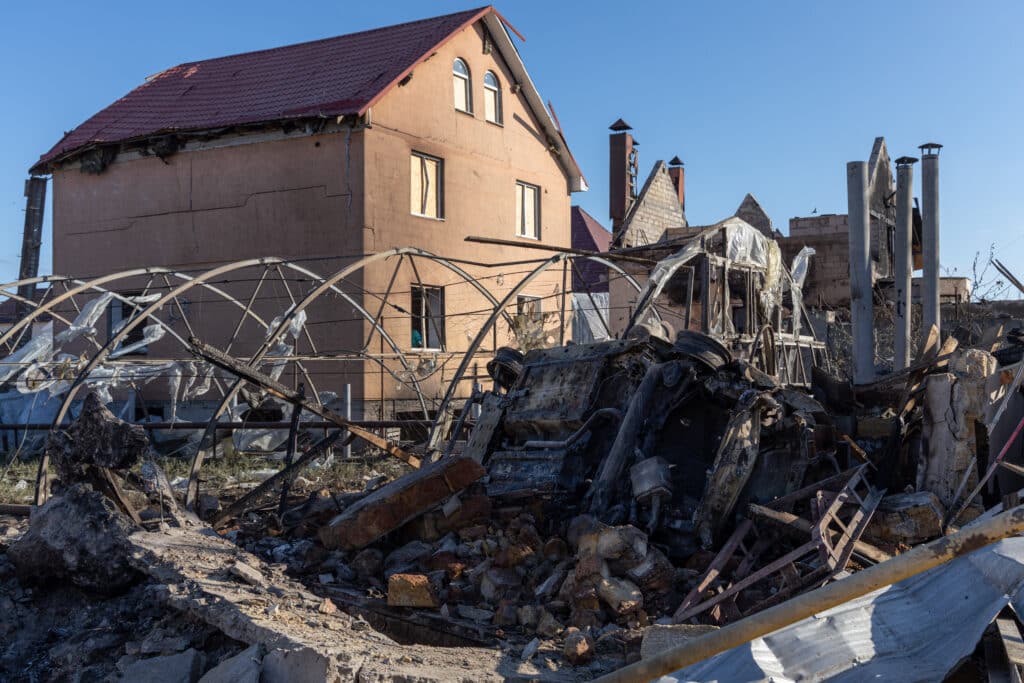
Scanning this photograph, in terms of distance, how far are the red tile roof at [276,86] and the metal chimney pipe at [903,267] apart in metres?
10.5

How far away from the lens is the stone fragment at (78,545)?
7512 mm

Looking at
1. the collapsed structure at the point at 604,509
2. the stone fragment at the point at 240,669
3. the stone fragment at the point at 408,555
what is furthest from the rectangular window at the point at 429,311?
the stone fragment at the point at 240,669

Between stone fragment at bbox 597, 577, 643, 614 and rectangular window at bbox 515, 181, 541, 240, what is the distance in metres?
17.8

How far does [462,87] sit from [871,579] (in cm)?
2097

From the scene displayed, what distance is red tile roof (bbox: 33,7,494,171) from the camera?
20656 mm

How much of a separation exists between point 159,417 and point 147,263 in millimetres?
3462

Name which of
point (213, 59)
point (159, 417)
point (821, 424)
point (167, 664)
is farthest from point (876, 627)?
point (213, 59)

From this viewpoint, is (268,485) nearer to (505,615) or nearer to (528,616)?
(505,615)

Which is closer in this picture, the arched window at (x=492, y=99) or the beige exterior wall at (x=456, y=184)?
the beige exterior wall at (x=456, y=184)

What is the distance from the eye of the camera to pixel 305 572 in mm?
8570

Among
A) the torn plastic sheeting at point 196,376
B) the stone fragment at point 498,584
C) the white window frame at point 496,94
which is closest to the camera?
the stone fragment at point 498,584

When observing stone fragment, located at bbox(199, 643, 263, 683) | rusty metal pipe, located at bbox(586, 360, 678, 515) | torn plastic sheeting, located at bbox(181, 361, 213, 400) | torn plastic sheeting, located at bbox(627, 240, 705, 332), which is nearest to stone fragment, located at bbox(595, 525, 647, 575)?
rusty metal pipe, located at bbox(586, 360, 678, 515)

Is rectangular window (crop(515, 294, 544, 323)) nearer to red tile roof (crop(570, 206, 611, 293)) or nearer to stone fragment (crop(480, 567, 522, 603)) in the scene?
red tile roof (crop(570, 206, 611, 293))

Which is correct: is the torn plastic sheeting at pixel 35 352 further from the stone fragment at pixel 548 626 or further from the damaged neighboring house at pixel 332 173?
the stone fragment at pixel 548 626
